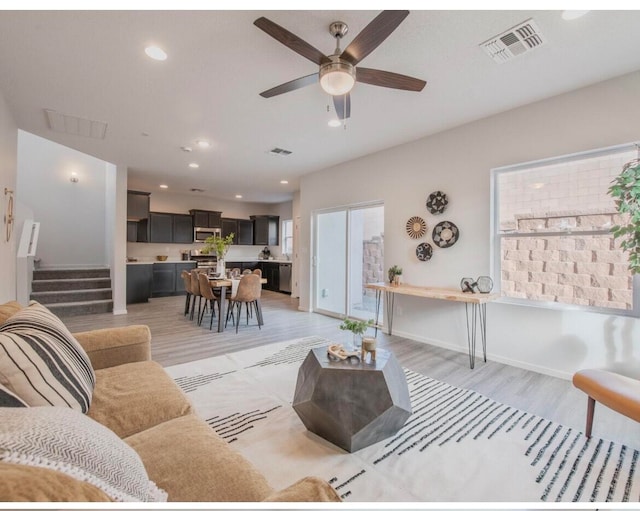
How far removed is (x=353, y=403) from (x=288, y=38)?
2251mm

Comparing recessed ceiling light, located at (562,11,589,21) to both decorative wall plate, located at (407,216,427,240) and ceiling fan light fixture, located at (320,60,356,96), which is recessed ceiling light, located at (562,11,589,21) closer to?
ceiling fan light fixture, located at (320,60,356,96)

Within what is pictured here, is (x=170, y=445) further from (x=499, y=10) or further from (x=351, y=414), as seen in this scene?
(x=499, y=10)

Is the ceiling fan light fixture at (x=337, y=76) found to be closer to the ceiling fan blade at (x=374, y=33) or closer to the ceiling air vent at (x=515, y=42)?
the ceiling fan blade at (x=374, y=33)

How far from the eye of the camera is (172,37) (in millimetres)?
2184

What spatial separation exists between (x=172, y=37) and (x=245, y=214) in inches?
313

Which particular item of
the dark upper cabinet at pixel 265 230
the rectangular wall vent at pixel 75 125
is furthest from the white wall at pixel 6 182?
the dark upper cabinet at pixel 265 230

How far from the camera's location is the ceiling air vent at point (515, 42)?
2092mm

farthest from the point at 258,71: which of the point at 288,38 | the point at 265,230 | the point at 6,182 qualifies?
the point at 265,230

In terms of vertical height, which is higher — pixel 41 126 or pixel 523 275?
pixel 41 126

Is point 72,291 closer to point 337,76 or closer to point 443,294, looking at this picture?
point 337,76

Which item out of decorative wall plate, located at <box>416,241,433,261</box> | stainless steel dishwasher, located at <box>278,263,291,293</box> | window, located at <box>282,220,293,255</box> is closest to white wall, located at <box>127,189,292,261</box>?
window, located at <box>282,220,293,255</box>

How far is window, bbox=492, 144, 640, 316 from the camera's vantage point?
2.77m

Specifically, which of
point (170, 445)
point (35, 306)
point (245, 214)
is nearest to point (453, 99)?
point (170, 445)

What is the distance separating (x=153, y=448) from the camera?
1.15 m
